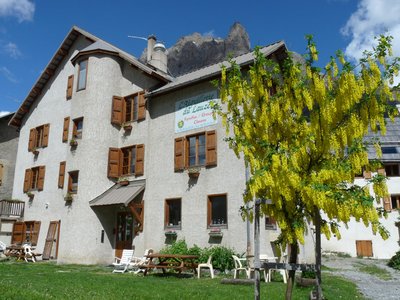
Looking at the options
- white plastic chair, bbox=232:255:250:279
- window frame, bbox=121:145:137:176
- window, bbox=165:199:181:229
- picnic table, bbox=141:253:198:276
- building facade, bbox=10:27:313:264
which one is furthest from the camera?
window frame, bbox=121:145:137:176

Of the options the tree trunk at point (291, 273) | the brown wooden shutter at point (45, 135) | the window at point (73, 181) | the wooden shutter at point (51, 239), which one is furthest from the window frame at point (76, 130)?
the tree trunk at point (291, 273)

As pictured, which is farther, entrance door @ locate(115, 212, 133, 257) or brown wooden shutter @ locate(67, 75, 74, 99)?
brown wooden shutter @ locate(67, 75, 74, 99)

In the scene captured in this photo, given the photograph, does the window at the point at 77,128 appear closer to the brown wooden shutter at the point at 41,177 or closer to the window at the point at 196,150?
the brown wooden shutter at the point at 41,177

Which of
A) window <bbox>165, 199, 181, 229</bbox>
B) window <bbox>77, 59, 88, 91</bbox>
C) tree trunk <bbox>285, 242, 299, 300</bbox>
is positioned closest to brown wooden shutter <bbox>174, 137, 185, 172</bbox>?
window <bbox>165, 199, 181, 229</bbox>

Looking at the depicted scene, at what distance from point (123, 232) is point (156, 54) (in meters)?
10.6

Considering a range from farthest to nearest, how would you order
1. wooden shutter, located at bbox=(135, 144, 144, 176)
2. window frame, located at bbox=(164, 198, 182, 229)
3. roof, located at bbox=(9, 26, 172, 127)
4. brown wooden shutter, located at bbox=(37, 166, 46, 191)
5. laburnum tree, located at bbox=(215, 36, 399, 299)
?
brown wooden shutter, located at bbox=(37, 166, 46, 191) < roof, located at bbox=(9, 26, 172, 127) < wooden shutter, located at bbox=(135, 144, 144, 176) < window frame, located at bbox=(164, 198, 182, 229) < laburnum tree, located at bbox=(215, 36, 399, 299)

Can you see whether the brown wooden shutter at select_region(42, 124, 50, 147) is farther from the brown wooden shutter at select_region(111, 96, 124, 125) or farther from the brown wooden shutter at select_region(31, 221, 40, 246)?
the brown wooden shutter at select_region(111, 96, 124, 125)

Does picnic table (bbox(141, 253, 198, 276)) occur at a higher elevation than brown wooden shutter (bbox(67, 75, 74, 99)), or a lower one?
lower

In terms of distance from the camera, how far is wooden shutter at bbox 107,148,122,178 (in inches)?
824

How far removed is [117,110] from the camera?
21.7 meters

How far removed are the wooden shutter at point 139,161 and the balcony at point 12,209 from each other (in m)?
9.00

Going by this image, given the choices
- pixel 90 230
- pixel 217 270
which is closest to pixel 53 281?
pixel 217 270

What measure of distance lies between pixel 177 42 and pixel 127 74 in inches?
2237

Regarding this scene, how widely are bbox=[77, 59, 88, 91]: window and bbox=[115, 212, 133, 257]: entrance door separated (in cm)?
728
